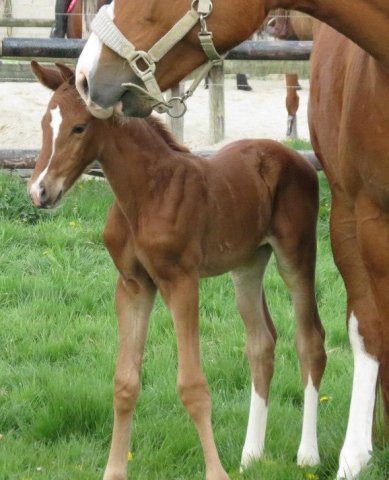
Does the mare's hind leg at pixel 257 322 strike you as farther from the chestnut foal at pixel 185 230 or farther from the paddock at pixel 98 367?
the paddock at pixel 98 367

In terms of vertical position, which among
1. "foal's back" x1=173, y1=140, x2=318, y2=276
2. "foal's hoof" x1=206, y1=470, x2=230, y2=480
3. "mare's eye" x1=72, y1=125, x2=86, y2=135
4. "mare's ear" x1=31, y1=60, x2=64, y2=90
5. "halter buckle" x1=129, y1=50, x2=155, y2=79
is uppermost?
"halter buckle" x1=129, y1=50, x2=155, y2=79

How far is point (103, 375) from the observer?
5.08 meters

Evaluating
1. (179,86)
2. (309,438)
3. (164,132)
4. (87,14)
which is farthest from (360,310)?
(87,14)

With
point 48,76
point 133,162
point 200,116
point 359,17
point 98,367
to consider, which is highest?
point 359,17

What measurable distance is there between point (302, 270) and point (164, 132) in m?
0.78

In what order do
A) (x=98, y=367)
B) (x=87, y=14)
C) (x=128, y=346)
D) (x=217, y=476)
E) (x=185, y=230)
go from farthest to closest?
(x=87, y=14) < (x=98, y=367) < (x=128, y=346) < (x=185, y=230) < (x=217, y=476)

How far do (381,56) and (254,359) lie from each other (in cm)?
157

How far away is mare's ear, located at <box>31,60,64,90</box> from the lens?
415cm

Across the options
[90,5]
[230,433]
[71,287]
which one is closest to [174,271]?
[230,433]

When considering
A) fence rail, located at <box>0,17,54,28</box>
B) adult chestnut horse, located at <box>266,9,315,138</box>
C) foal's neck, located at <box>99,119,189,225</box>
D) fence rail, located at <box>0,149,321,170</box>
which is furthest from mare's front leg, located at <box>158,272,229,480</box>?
fence rail, located at <box>0,17,54,28</box>

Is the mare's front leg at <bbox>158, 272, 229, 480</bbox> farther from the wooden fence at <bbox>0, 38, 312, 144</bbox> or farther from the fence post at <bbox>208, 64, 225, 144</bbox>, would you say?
the fence post at <bbox>208, 64, 225, 144</bbox>

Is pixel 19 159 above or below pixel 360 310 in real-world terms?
below

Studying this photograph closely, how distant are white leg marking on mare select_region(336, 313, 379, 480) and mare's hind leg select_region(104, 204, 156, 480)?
0.81 m

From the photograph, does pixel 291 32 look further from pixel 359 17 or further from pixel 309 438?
pixel 359 17
